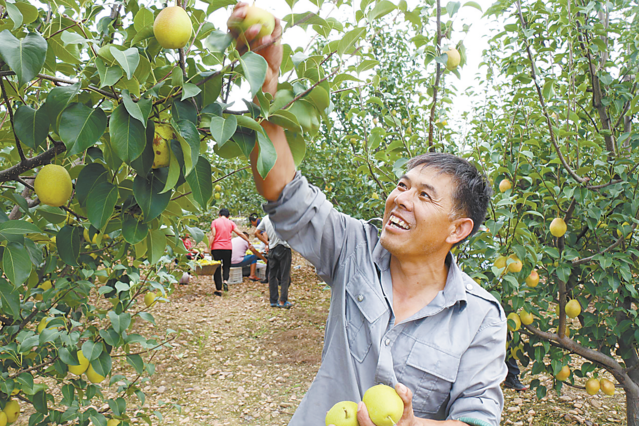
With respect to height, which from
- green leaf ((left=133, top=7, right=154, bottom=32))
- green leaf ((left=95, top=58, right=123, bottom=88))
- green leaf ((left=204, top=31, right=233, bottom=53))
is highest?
green leaf ((left=133, top=7, right=154, bottom=32))

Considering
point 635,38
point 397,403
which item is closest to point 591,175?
point 635,38

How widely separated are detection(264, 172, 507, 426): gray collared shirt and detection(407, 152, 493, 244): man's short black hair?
0.25m

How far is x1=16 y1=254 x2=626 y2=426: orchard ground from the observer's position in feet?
12.8

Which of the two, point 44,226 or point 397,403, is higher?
point 44,226

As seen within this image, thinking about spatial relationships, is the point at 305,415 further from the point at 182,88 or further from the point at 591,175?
the point at 591,175

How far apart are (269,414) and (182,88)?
12.6 feet

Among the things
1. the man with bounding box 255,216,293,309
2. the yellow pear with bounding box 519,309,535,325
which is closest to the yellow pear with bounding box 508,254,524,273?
the yellow pear with bounding box 519,309,535,325

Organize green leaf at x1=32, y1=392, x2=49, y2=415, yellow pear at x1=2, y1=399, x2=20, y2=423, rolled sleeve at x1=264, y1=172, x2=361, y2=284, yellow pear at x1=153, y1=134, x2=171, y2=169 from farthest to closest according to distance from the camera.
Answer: yellow pear at x1=2, y1=399, x2=20, y2=423 → green leaf at x1=32, y1=392, x2=49, y2=415 → rolled sleeve at x1=264, y1=172, x2=361, y2=284 → yellow pear at x1=153, y1=134, x2=171, y2=169

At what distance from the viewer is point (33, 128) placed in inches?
40.7

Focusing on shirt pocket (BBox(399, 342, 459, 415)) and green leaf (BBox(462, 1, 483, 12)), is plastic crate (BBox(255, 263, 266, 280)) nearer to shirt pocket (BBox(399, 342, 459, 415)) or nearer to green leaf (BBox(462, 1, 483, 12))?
green leaf (BBox(462, 1, 483, 12))

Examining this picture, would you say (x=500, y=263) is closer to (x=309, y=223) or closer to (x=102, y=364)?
(x=309, y=223)

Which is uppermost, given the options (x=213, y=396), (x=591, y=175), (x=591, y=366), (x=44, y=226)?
(x=591, y=175)

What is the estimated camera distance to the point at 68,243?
4.51ft

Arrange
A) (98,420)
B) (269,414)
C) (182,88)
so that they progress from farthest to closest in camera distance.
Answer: (269,414), (98,420), (182,88)
